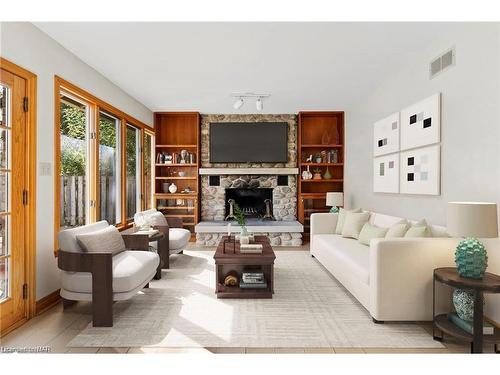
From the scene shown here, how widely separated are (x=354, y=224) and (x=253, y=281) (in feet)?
6.23

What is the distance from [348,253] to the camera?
3.64 m

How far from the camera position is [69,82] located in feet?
11.8

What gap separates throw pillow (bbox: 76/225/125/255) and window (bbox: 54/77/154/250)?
22.4 inches

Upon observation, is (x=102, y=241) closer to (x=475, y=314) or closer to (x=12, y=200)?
(x=12, y=200)

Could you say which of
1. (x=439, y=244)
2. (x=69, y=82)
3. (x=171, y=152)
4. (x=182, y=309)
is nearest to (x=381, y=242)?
(x=439, y=244)

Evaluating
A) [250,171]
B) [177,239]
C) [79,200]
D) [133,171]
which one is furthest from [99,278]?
[250,171]

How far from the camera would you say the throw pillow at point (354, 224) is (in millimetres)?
4469

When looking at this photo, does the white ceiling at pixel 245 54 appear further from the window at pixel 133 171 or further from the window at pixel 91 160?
the window at pixel 133 171

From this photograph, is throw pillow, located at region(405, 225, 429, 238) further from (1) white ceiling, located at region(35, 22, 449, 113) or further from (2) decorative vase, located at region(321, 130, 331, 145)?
(2) decorative vase, located at region(321, 130, 331, 145)

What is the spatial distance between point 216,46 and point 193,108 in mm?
3133

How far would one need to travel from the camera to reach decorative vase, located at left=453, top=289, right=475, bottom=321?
7.68ft
